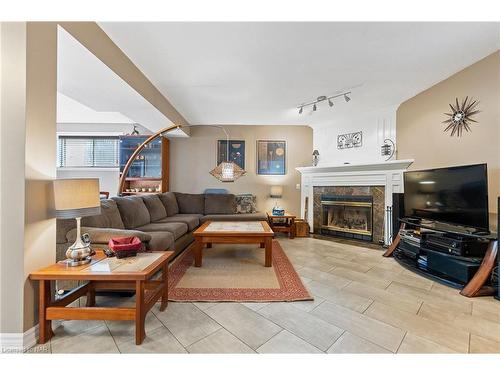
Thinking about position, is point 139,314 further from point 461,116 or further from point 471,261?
point 461,116

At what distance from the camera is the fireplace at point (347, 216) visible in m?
4.12

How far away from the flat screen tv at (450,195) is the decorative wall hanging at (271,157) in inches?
102

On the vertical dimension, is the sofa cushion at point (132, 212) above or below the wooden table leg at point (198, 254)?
above

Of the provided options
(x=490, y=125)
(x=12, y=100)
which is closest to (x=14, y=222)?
(x=12, y=100)

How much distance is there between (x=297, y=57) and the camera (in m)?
2.36

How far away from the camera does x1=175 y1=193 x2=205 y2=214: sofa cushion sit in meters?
4.65

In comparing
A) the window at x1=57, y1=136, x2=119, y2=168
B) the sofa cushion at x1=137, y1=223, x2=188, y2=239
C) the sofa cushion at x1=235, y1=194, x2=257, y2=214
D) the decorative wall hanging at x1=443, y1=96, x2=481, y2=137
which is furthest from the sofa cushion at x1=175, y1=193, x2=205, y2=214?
the decorative wall hanging at x1=443, y1=96, x2=481, y2=137

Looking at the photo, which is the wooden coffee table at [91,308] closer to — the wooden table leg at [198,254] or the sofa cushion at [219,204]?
the wooden table leg at [198,254]

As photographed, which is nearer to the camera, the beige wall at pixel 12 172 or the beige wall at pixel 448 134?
the beige wall at pixel 12 172

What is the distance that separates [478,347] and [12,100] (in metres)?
3.49

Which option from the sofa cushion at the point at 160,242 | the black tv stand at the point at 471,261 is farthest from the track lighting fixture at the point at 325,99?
the sofa cushion at the point at 160,242

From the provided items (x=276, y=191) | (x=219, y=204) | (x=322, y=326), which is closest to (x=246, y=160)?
(x=276, y=191)

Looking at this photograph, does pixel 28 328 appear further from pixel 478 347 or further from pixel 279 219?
pixel 279 219

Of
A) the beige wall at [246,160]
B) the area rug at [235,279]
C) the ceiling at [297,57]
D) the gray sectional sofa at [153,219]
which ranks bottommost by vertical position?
the area rug at [235,279]
